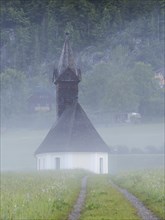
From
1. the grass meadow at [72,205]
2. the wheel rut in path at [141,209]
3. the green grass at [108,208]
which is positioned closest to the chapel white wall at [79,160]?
the grass meadow at [72,205]

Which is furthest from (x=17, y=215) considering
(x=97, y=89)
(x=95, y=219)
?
(x=97, y=89)

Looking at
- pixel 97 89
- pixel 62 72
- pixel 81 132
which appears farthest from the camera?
pixel 97 89

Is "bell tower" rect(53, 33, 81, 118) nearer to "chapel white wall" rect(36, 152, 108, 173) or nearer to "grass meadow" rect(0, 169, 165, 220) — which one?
"chapel white wall" rect(36, 152, 108, 173)

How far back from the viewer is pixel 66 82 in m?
89.2

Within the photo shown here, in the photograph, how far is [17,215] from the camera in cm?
2120

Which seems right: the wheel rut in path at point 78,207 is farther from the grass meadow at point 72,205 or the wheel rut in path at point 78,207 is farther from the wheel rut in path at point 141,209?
the wheel rut in path at point 141,209

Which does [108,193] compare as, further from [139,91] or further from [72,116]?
[139,91]

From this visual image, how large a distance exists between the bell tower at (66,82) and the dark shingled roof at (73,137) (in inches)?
175

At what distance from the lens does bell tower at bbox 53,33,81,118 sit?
8700cm

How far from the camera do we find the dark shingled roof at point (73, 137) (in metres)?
78.8

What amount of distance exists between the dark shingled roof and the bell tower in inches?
175

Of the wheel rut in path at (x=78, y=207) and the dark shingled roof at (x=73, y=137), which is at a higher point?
the dark shingled roof at (x=73, y=137)

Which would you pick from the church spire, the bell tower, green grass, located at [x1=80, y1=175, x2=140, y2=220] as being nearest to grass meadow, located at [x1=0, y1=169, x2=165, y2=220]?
green grass, located at [x1=80, y1=175, x2=140, y2=220]

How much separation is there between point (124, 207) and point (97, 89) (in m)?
169
